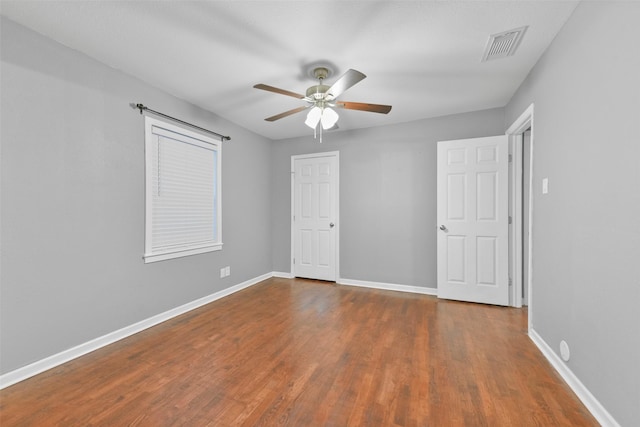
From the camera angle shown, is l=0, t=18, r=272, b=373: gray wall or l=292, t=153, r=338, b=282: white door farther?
l=292, t=153, r=338, b=282: white door

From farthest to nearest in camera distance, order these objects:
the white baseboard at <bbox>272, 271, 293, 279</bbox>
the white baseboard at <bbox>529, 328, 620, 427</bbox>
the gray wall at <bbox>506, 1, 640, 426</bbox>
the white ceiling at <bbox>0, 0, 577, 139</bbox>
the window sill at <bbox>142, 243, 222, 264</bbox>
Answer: the white baseboard at <bbox>272, 271, 293, 279</bbox> → the window sill at <bbox>142, 243, 222, 264</bbox> → the white ceiling at <bbox>0, 0, 577, 139</bbox> → the white baseboard at <bbox>529, 328, 620, 427</bbox> → the gray wall at <bbox>506, 1, 640, 426</bbox>

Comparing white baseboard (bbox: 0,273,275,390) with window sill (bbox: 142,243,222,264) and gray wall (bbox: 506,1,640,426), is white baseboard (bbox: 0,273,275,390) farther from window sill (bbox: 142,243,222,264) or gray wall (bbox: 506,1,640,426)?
gray wall (bbox: 506,1,640,426)

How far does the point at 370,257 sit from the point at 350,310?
3.93 ft

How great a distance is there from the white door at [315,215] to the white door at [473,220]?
1.63 metres

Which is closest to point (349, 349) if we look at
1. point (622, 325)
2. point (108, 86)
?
point (622, 325)

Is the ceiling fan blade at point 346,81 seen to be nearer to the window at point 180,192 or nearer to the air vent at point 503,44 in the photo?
the air vent at point 503,44

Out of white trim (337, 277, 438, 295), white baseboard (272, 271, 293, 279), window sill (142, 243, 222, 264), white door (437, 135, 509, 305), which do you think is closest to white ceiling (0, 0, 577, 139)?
white door (437, 135, 509, 305)

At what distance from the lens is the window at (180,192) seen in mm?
2799

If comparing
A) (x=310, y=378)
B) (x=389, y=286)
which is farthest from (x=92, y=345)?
(x=389, y=286)

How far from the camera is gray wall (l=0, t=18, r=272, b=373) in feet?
6.13

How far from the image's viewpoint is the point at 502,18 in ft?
6.00

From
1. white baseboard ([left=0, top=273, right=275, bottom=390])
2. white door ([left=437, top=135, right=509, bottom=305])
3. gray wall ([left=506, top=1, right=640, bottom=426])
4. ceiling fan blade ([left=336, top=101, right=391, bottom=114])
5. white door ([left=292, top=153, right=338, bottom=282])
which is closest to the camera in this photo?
gray wall ([left=506, top=1, right=640, bottom=426])

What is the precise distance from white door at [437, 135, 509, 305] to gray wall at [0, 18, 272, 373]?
11.1 ft

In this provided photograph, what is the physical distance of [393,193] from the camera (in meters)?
4.07
